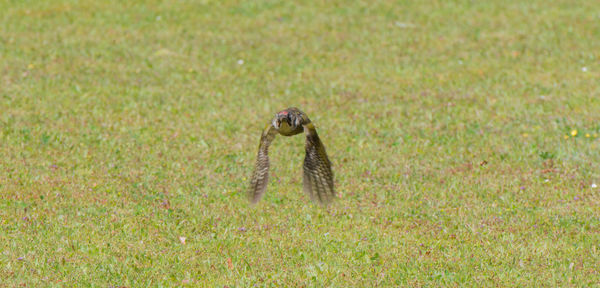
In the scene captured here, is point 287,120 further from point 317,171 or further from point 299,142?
point 299,142

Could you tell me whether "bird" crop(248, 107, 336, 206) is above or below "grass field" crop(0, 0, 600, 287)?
above

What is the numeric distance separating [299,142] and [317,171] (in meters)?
6.05

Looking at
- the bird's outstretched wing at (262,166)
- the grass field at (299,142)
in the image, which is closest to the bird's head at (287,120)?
the bird's outstretched wing at (262,166)

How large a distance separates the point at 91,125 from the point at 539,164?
7.20 m

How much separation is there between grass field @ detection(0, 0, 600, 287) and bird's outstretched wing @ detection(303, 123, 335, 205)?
4.23 ft

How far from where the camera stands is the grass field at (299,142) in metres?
8.82

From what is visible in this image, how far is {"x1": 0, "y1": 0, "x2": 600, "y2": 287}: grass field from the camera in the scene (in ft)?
28.9

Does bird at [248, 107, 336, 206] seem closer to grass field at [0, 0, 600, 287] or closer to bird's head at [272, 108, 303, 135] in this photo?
bird's head at [272, 108, 303, 135]

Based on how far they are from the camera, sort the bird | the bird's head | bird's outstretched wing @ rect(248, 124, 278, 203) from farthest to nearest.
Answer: bird's outstretched wing @ rect(248, 124, 278, 203)
the bird
the bird's head

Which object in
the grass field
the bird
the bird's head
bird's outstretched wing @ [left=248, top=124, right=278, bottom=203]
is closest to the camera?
the bird's head

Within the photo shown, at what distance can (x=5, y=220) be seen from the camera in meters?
9.70

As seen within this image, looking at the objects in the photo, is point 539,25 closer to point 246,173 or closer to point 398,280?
point 246,173

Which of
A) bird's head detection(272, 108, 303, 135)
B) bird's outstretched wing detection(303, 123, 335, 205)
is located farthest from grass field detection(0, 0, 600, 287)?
bird's head detection(272, 108, 303, 135)

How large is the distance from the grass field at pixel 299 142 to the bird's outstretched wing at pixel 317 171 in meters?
1.29
